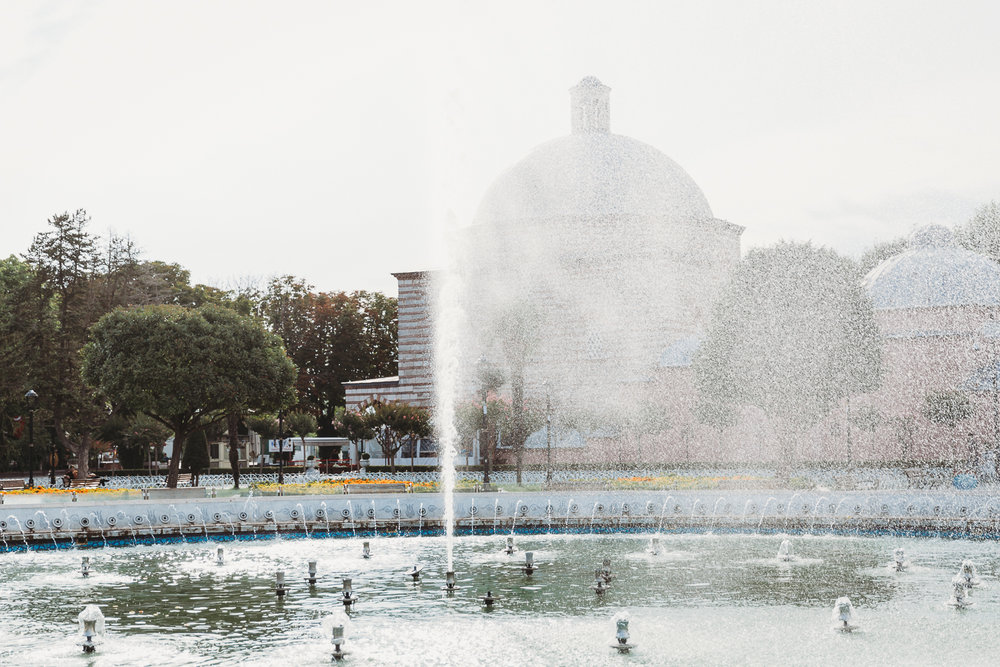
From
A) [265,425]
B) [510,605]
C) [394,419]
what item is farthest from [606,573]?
[265,425]

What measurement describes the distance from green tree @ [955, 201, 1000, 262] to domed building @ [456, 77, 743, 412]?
10.1 m

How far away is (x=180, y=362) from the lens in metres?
28.0

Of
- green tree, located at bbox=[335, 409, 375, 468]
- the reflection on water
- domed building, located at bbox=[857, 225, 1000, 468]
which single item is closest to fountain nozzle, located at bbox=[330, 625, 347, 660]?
the reflection on water

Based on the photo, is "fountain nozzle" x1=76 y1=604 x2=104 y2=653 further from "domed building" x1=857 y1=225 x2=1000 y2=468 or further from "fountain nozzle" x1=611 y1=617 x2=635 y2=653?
"domed building" x1=857 y1=225 x2=1000 y2=468

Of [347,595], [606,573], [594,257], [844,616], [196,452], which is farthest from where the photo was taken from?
[594,257]

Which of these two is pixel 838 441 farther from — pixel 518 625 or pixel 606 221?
pixel 518 625

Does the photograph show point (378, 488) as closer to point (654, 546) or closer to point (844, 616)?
point (654, 546)

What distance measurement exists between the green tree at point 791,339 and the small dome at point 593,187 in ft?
51.9

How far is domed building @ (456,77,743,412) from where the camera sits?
4600 cm

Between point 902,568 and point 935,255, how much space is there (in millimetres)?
28645

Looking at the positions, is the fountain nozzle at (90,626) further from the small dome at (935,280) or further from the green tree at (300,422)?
the green tree at (300,422)

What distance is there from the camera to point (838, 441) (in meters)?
37.4

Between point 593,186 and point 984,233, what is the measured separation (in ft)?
57.6

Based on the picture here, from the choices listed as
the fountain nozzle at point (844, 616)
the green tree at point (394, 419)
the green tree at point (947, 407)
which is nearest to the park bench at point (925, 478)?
the green tree at point (947, 407)
